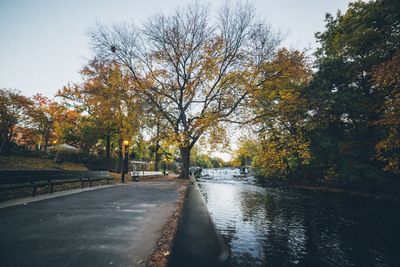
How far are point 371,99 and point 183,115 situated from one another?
48.1 ft

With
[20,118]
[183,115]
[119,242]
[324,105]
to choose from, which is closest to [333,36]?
[324,105]

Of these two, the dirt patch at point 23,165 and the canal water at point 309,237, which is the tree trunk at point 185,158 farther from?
the canal water at point 309,237

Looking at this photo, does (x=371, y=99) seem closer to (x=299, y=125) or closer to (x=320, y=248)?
(x=299, y=125)

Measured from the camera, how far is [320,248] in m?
5.32

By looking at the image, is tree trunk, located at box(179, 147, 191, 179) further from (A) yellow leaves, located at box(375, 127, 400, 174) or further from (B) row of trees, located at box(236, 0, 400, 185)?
(A) yellow leaves, located at box(375, 127, 400, 174)

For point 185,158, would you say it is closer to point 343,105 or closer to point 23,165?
point 343,105

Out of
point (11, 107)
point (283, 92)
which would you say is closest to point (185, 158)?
point (283, 92)

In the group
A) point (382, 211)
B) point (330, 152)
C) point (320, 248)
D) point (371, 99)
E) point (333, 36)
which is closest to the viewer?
point (320, 248)

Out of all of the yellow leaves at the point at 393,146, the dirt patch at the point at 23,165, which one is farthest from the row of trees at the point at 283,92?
the dirt patch at the point at 23,165

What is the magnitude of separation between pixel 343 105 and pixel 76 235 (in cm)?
1809

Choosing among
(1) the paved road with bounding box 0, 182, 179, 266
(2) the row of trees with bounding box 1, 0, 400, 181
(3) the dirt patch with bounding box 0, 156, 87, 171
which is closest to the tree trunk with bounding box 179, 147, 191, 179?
(2) the row of trees with bounding box 1, 0, 400, 181

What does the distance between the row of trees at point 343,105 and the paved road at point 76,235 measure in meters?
Result: 10.8

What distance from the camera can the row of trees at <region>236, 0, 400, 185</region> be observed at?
44.9 ft

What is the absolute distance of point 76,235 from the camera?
3996 mm
